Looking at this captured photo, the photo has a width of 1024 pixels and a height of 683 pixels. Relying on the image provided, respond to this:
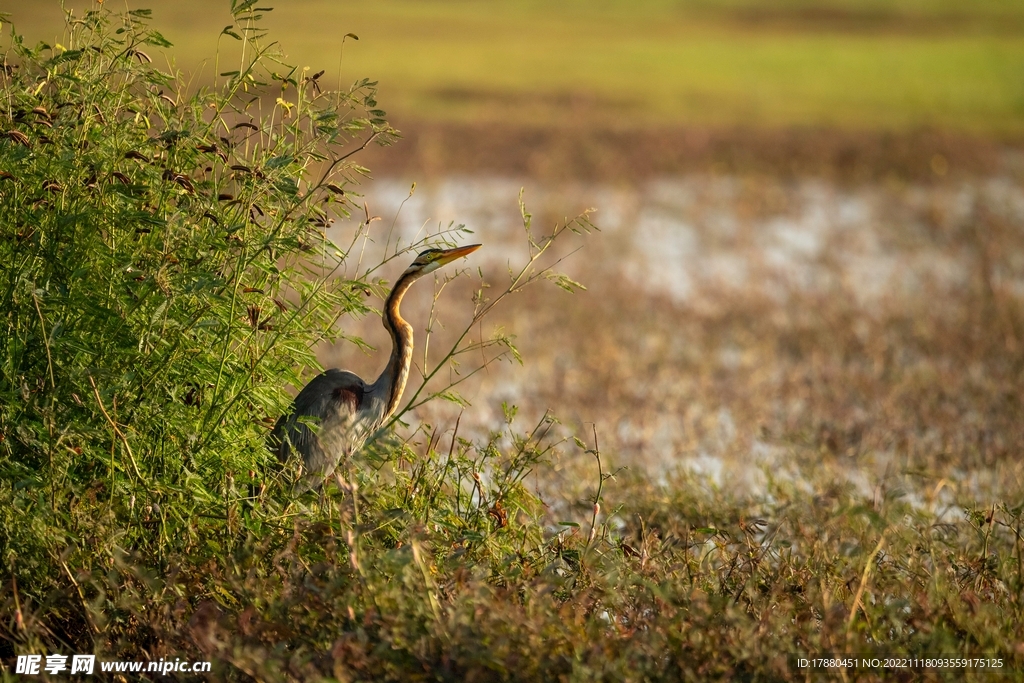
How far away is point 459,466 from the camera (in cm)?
327

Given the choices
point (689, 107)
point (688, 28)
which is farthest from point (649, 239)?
point (688, 28)

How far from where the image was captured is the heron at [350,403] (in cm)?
350

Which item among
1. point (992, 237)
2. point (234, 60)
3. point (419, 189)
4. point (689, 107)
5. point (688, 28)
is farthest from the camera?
point (688, 28)

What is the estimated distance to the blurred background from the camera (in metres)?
6.50

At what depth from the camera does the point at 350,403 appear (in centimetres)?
357

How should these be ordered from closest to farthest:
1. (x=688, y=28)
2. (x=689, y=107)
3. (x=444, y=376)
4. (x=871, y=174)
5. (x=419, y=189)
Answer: (x=444, y=376) → (x=419, y=189) → (x=871, y=174) → (x=689, y=107) → (x=688, y=28)

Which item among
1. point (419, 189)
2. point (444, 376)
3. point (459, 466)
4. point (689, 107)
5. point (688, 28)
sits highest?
point (688, 28)

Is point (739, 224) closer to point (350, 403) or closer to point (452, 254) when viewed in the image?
point (452, 254)

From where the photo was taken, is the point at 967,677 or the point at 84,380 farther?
the point at 84,380

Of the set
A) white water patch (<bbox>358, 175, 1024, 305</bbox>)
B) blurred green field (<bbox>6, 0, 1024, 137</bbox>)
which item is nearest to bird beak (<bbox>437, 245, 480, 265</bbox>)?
white water patch (<bbox>358, 175, 1024, 305</bbox>)

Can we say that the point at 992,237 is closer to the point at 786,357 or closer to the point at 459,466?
the point at 786,357

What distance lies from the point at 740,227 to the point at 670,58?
13992mm

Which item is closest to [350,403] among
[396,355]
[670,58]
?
[396,355]

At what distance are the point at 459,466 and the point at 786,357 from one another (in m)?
5.83
